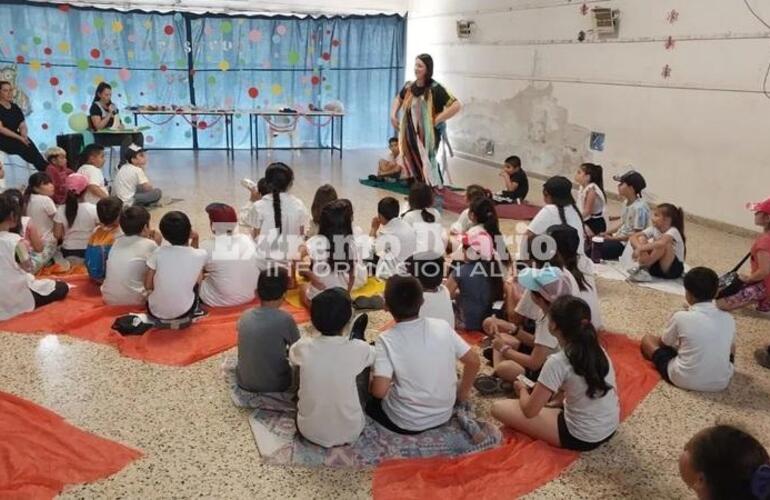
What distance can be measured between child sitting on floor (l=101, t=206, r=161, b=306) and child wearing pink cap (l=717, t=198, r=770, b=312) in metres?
3.27

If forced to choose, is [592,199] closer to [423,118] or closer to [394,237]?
[394,237]

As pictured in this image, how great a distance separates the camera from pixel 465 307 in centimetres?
325

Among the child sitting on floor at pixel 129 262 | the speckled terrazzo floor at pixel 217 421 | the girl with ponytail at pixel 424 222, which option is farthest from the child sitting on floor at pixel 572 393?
the child sitting on floor at pixel 129 262

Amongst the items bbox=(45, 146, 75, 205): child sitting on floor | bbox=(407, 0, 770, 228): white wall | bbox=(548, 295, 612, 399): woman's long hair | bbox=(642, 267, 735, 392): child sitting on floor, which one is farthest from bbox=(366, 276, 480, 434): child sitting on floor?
bbox=(407, 0, 770, 228): white wall

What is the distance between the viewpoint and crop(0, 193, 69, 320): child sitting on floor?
310 centimetres

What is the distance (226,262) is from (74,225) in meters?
1.29

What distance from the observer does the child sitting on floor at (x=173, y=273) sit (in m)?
3.08

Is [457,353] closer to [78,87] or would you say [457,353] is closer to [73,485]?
[73,485]

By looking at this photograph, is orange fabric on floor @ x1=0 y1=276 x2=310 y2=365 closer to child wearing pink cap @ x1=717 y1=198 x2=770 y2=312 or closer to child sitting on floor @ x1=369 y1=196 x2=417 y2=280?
child sitting on floor @ x1=369 y1=196 x2=417 y2=280

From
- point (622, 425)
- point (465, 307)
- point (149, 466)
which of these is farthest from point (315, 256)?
point (622, 425)

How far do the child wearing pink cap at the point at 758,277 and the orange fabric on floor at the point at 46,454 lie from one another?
3253 mm

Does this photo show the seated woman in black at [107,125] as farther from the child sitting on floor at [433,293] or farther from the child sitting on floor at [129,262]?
the child sitting on floor at [433,293]

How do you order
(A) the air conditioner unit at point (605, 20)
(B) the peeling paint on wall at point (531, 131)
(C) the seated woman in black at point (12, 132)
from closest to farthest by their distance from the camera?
(C) the seated woman in black at point (12, 132), (A) the air conditioner unit at point (605, 20), (B) the peeling paint on wall at point (531, 131)

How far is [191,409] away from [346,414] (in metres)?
0.71
